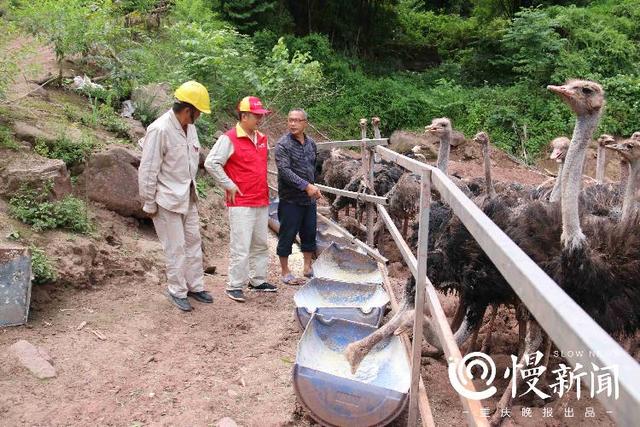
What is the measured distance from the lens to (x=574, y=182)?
3521mm

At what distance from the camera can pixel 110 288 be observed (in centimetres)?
459

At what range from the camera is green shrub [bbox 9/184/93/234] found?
4414mm

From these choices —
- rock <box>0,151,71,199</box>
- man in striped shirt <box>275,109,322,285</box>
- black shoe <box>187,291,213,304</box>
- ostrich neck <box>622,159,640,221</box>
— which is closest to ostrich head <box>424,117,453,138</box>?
man in striped shirt <box>275,109,322,285</box>

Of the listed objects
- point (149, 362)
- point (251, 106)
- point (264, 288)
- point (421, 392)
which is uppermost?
point (251, 106)

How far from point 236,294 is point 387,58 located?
17.4m

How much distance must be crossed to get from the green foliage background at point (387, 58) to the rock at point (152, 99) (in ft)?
0.92

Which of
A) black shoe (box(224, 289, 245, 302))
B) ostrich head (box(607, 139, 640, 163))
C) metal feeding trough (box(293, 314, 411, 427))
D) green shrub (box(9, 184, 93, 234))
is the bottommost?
black shoe (box(224, 289, 245, 302))

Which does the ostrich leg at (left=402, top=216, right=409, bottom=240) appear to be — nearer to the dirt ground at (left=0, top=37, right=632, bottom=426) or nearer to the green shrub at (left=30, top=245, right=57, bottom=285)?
the dirt ground at (left=0, top=37, right=632, bottom=426)

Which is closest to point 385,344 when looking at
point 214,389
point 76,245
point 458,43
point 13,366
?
point 214,389

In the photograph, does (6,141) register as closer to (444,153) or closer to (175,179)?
(175,179)

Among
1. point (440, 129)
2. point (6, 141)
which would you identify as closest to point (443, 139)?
point (440, 129)

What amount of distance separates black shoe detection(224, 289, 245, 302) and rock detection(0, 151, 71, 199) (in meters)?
1.65

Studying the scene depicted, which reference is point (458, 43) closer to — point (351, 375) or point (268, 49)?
point (268, 49)

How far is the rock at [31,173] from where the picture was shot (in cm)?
456
